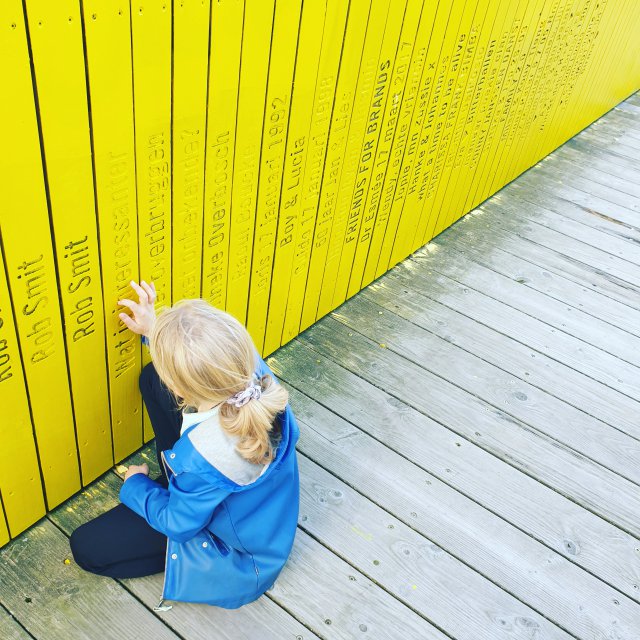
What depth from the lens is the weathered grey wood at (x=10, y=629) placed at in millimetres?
1447

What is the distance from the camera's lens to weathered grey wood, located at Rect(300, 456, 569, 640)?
5.33 ft

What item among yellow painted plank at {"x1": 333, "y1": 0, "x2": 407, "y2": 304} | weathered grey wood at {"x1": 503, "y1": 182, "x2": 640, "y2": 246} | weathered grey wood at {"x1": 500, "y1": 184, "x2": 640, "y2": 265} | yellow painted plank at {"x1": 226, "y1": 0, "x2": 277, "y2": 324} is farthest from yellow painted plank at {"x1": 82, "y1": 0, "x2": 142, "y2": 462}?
weathered grey wood at {"x1": 503, "y1": 182, "x2": 640, "y2": 246}

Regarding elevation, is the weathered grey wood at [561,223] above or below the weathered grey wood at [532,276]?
above

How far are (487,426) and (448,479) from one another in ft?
0.95

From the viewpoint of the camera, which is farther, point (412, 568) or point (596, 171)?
Answer: point (596, 171)

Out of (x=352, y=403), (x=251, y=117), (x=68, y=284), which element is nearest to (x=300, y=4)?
(x=251, y=117)

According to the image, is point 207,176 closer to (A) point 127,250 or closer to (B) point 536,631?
(A) point 127,250

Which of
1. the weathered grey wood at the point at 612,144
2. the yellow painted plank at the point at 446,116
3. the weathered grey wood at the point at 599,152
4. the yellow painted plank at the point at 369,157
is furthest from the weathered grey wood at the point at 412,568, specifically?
the weathered grey wood at the point at 612,144

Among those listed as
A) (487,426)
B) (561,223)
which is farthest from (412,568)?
(561,223)

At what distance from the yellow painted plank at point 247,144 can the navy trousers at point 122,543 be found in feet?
1.40

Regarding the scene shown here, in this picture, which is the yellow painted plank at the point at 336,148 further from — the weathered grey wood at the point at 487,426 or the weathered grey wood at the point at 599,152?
the weathered grey wood at the point at 599,152

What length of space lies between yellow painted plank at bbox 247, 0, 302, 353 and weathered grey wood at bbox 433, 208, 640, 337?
1.31 meters

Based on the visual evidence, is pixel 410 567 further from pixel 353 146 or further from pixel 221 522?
pixel 353 146

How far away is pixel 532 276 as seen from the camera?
9.78 ft
